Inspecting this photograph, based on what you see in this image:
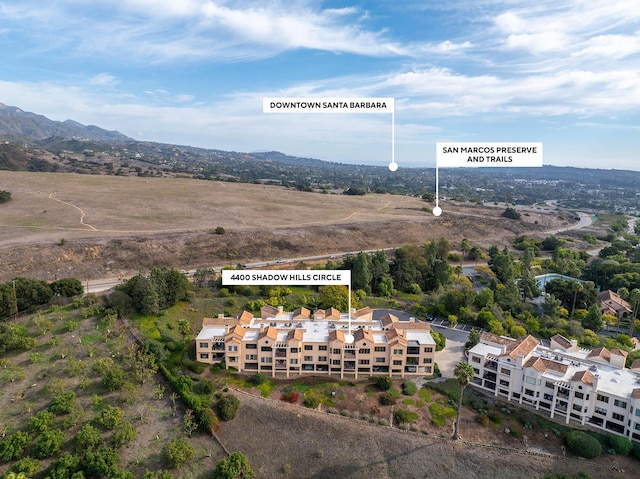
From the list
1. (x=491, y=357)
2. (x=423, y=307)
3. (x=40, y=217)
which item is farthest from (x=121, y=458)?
(x=40, y=217)

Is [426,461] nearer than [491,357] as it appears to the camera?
Yes

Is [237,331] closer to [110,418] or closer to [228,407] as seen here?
[228,407]

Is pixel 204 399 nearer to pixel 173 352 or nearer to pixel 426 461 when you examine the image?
pixel 173 352

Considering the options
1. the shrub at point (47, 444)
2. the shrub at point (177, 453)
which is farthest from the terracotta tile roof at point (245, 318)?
the shrub at point (47, 444)

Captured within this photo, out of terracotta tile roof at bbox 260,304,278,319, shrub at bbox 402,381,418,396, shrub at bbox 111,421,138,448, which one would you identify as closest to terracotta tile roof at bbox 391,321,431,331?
shrub at bbox 402,381,418,396

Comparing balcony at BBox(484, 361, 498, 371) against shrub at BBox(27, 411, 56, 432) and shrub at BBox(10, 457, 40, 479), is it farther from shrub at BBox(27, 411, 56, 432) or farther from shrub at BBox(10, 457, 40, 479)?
shrub at BBox(27, 411, 56, 432)

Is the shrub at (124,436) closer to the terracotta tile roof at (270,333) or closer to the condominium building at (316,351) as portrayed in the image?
the condominium building at (316,351)
